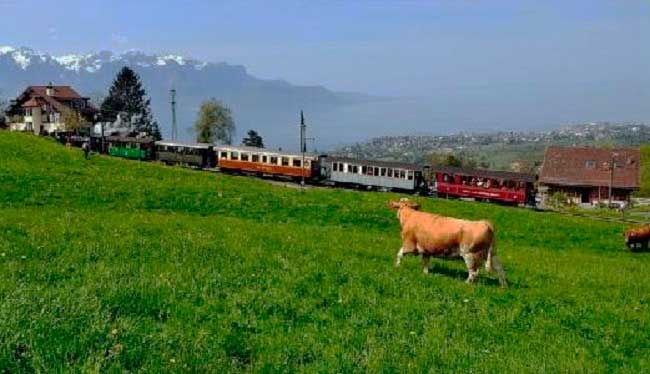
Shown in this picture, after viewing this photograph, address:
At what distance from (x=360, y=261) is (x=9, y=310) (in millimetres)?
8245

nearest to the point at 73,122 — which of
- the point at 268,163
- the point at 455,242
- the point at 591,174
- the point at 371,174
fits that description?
the point at 268,163

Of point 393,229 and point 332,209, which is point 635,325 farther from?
point 332,209

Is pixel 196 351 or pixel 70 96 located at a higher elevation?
pixel 70 96

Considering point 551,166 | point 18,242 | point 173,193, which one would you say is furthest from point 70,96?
point 18,242

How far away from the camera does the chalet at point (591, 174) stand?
3676 inches

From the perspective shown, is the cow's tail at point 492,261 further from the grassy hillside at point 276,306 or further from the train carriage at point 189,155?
the train carriage at point 189,155

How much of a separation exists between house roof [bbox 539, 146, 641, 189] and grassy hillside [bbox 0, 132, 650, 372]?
8180cm

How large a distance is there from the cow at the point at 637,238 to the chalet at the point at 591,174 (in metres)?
64.5

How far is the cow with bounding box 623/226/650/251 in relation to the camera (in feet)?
96.1

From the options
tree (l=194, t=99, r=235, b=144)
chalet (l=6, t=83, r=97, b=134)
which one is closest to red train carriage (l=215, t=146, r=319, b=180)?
tree (l=194, t=99, r=235, b=144)

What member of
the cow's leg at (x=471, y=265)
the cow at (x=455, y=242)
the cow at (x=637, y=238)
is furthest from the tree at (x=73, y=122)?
the cow's leg at (x=471, y=265)

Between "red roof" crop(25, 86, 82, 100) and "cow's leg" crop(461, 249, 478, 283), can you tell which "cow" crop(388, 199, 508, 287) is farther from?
"red roof" crop(25, 86, 82, 100)

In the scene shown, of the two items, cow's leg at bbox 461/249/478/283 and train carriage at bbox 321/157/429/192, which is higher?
cow's leg at bbox 461/249/478/283

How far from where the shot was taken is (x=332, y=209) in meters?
28.6
